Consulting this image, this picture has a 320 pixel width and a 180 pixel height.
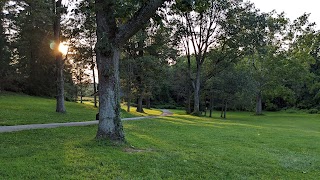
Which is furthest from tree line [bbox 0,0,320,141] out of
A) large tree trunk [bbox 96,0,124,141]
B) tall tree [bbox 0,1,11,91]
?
large tree trunk [bbox 96,0,124,141]

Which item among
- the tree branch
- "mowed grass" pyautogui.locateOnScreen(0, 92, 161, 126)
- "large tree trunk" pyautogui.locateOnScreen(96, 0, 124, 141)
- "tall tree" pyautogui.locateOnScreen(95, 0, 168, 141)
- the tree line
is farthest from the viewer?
the tree line

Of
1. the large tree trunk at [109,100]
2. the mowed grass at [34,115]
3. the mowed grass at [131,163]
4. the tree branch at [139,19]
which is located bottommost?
the mowed grass at [131,163]

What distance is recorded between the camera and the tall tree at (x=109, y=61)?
28.8 ft

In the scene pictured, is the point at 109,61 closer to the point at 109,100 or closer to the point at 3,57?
the point at 109,100

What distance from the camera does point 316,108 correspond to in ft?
172

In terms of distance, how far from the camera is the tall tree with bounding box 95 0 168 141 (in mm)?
8766

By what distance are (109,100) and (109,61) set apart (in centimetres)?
118

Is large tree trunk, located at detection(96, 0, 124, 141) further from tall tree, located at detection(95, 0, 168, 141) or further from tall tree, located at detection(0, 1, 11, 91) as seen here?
tall tree, located at detection(0, 1, 11, 91)

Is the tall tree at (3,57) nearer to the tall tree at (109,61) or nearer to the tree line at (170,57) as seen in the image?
the tree line at (170,57)

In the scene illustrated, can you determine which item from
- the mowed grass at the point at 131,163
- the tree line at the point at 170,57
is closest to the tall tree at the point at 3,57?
the tree line at the point at 170,57

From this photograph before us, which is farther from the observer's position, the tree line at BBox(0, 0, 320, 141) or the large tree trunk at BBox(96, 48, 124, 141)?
the tree line at BBox(0, 0, 320, 141)

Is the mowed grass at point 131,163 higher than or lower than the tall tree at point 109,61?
lower

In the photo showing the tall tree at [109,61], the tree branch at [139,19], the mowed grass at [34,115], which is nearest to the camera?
the tree branch at [139,19]

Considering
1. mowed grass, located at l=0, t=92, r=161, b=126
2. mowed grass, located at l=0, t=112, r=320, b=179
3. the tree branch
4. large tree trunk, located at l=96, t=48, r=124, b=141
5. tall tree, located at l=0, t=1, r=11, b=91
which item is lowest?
mowed grass, located at l=0, t=112, r=320, b=179
